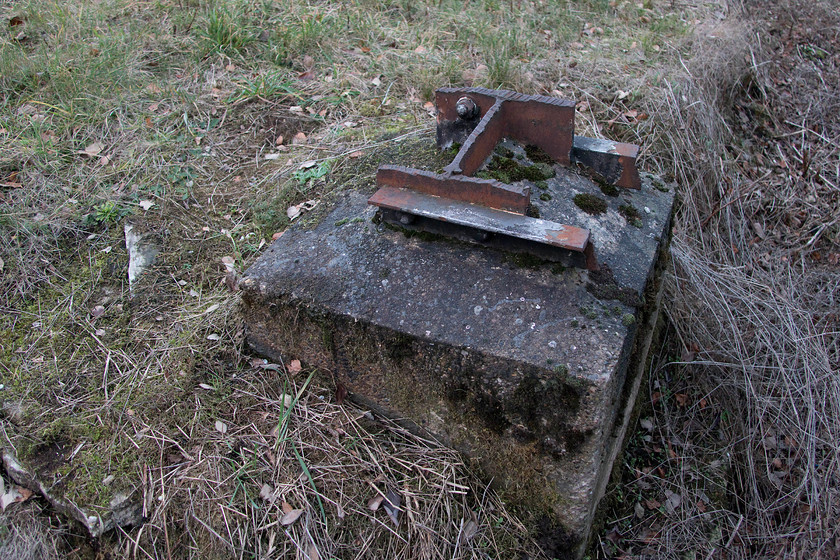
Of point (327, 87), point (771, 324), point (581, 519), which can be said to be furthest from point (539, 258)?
point (327, 87)

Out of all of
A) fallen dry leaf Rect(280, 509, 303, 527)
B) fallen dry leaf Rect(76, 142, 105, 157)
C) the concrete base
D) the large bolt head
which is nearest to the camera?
the concrete base

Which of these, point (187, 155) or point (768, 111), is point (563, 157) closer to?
point (187, 155)

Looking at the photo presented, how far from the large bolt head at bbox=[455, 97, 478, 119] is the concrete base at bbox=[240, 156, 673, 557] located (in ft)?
1.50

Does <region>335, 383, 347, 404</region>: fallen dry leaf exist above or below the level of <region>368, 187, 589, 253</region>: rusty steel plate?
below

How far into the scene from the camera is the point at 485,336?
192 cm

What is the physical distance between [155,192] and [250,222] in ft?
1.83

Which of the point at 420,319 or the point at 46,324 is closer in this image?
the point at 420,319

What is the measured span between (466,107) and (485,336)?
1010 mm

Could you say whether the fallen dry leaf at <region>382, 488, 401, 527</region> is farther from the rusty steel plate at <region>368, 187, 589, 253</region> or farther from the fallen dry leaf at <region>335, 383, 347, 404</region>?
the rusty steel plate at <region>368, 187, 589, 253</region>

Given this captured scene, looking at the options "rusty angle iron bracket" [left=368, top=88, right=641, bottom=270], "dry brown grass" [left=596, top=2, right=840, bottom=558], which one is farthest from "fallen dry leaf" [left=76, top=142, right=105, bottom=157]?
"dry brown grass" [left=596, top=2, right=840, bottom=558]

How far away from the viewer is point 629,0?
17.9 ft

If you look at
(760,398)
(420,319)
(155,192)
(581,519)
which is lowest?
(760,398)

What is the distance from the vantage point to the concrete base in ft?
6.19

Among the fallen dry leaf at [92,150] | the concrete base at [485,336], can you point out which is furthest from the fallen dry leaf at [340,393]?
the fallen dry leaf at [92,150]
